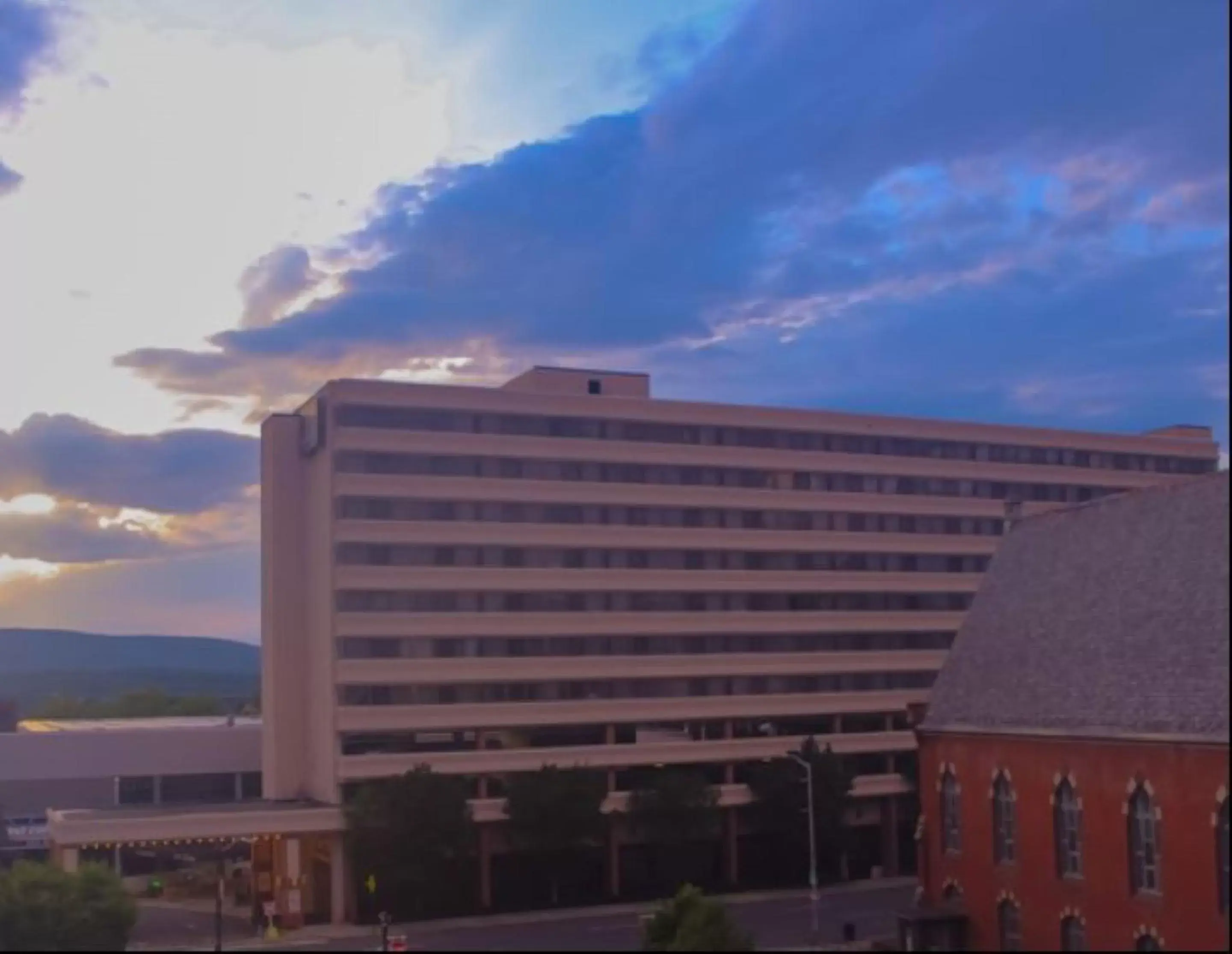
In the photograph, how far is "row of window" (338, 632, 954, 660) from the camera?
79.7 meters

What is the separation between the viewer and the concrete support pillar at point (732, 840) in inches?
3460

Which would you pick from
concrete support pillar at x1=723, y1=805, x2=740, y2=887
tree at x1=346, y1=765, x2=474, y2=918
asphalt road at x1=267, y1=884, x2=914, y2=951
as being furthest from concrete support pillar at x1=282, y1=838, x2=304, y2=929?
concrete support pillar at x1=723, y1=805, x2=740, y2=887

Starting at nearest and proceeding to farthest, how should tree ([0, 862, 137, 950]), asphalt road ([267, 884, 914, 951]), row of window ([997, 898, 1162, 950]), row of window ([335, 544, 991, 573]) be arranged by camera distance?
1. row of window ([997, 898, 1162, 950])
2. tree ([0, 862, 137, 950])
3. asphalt road ([267, 884, 914, 951])
4. row of window ([335, 544, 991, 573])

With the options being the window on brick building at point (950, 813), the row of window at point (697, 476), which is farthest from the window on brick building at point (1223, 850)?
the row of window at point (697, 476)

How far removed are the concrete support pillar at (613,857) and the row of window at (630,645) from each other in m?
9.65

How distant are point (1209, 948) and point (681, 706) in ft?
144

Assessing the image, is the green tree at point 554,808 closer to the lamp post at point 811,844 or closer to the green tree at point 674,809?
the green tree at point 674,809

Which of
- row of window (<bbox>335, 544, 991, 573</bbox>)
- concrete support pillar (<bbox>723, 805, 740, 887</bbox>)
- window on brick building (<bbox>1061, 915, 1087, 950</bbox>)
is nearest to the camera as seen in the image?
window on brick building (<bbox>1061, 915, 1087, 950</bbox>)

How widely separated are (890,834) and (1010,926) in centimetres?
Answer: 3893

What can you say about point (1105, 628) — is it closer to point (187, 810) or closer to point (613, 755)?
point (613, 755)

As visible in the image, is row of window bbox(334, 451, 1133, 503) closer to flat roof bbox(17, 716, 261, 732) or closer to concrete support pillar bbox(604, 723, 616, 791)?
concrete support pillar bbox(604, 723, 616, 791)

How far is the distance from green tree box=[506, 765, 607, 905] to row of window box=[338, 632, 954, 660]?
7.00m

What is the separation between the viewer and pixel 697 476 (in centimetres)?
8894

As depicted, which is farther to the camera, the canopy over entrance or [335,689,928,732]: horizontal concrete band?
[335,689,928,732]: horizontal concrete band
